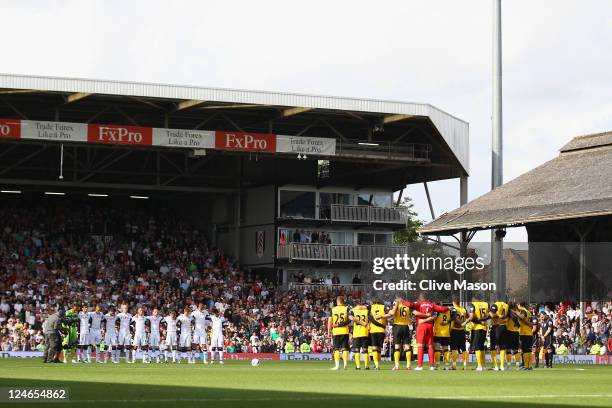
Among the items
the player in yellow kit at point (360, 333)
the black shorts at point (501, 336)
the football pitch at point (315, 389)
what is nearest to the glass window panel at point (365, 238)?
the black shorts at point (501, 336)

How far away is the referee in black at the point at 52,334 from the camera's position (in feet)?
113

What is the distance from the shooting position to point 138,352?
Result: 43938mm

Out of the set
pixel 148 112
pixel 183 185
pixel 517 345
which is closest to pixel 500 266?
pixel 517 345

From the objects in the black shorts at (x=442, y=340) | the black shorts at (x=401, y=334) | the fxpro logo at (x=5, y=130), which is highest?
the fxpro logo at (x=5, y=130)

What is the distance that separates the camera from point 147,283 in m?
55.4

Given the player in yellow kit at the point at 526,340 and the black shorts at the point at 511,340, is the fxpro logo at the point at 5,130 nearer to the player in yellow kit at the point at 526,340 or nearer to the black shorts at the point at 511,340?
the player in yellow kit at the point at 526,340

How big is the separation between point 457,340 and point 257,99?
19331 millimetres

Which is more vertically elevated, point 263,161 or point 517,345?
point 263,161

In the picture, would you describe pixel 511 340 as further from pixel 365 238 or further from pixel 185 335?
pixel 365 238

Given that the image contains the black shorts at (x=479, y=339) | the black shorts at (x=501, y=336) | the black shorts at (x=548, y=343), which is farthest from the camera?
the black shorts at (x=548, y=343)

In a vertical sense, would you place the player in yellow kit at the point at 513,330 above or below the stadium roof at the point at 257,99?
below

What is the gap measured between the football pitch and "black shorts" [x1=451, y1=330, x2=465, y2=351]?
5.09m

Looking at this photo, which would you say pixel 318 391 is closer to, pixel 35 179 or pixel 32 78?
pixel 32 78

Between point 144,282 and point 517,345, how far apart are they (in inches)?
1024
